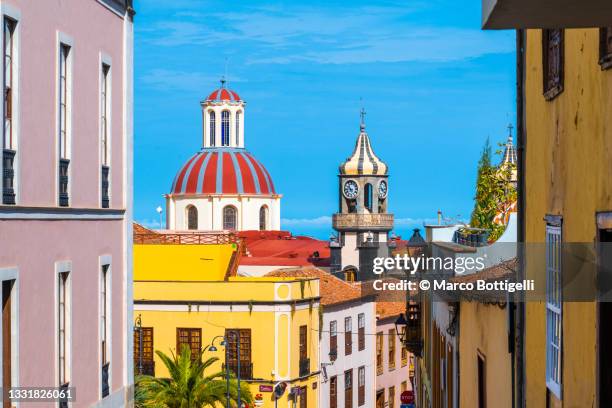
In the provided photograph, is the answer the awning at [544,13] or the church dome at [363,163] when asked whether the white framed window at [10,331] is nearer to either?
the awning at [544,13]

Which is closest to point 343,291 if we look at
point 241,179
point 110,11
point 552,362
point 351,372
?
point 351,372

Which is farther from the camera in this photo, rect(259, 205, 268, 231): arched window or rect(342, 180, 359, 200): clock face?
rect(259, 205, 268, 231): arched window

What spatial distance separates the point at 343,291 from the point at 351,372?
125 inches

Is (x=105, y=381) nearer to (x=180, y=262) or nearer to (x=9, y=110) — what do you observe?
(x=9, y=110)

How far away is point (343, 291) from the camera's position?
56.0 meters

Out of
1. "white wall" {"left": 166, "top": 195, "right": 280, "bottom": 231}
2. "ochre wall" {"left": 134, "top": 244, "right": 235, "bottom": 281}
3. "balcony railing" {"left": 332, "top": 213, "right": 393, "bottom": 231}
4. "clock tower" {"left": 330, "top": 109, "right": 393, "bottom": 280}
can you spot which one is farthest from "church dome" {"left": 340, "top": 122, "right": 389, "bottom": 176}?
"ochre wall" {"left": 134, "top": 244, "right": 235, "bottom": 281}

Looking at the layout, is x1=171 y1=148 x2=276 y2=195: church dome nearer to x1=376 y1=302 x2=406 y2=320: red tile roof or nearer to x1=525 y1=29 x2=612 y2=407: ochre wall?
x1=376 y1=302 x2=406 y2=320: red tile roof

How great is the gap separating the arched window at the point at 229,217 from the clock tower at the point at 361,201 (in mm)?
8954

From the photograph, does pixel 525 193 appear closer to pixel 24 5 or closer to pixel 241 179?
pixel 24 5

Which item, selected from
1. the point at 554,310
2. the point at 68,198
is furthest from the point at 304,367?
the point at 554,310

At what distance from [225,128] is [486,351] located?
98600mm

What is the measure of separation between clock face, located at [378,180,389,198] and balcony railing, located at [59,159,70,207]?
92136mm

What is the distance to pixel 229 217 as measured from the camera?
110188 millimetres

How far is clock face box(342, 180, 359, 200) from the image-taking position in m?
105
